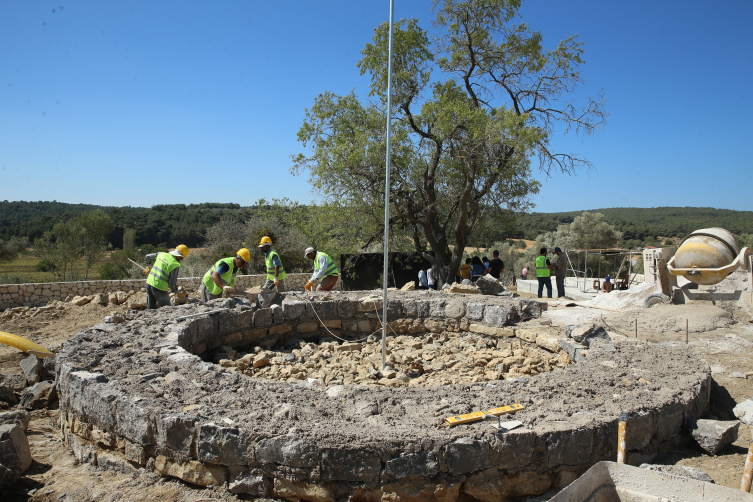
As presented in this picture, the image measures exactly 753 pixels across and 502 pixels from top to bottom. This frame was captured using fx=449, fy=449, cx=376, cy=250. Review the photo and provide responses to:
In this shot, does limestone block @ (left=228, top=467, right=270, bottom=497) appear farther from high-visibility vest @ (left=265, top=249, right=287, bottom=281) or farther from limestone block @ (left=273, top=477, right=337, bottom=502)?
high-visibility vest @ (left=265, top=249, right=287, bottom=281)

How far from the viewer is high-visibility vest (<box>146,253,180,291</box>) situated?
7684mm

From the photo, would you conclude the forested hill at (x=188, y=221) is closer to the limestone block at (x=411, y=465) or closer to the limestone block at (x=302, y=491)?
the limestone block at (x=302, y=491)

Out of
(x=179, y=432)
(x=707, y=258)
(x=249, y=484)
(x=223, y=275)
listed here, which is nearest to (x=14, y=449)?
(x=179, y=432)

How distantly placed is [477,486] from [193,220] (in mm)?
48595

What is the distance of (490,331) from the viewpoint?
25.7ft

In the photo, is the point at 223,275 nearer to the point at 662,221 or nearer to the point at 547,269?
the point at 547,269

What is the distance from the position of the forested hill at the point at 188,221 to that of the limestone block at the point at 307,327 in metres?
21.1

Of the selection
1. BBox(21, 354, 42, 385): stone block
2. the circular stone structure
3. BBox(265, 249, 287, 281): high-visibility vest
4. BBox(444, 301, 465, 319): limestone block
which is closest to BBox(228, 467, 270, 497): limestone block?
the circular stone structure

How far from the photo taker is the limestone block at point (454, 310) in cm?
823

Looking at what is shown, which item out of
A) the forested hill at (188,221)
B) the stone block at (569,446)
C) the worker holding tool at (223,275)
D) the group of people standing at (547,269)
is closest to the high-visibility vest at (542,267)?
the group of people standing at (547,269)

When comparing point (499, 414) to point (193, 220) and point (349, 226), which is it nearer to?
point (349, 226)

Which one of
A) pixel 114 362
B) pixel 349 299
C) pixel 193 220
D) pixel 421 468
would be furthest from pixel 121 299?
pixel 193 220

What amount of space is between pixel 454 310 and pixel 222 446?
227 inches

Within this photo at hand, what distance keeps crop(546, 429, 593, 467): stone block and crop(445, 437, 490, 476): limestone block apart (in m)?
0.49
